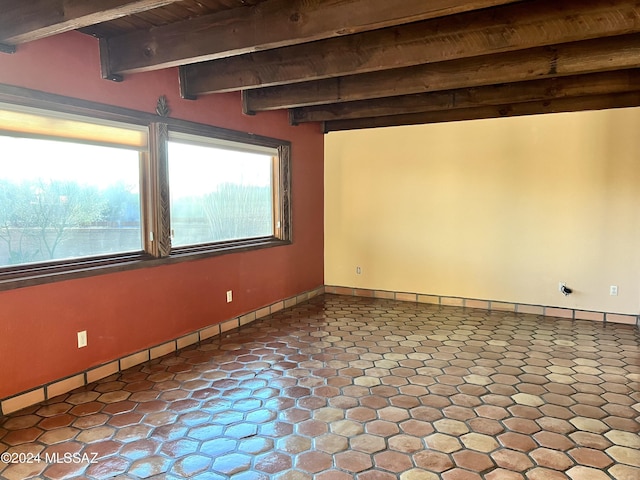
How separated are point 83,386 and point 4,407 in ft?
1.61

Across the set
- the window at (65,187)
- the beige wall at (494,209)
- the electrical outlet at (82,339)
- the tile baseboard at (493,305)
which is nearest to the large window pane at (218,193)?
the window at (65,187)

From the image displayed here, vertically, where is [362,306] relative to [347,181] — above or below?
below

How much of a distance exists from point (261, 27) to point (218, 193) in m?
2.04

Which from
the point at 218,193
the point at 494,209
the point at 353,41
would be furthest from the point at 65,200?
the point at 494,209

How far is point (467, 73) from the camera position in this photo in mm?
3422

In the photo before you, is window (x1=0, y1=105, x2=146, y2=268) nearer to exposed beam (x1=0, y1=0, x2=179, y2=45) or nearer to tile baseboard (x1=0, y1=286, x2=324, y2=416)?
exposed beam (x1=0, y1=0, x2=179, y2=45)

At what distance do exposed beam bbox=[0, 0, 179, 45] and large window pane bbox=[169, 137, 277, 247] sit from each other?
141 cm

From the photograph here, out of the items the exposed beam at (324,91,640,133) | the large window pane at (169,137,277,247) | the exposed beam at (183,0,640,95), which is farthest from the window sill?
the exposed beam at (324,91,640,133)

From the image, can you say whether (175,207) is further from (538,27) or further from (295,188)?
(538,27)

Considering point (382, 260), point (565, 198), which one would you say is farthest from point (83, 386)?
point (565, 198)

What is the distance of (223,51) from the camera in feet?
8.90

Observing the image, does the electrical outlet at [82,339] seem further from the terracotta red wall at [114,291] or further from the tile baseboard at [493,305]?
the tile baseboard at [493,305]

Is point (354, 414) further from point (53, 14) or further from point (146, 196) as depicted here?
point (53, 14)

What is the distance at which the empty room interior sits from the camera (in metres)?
2.34
